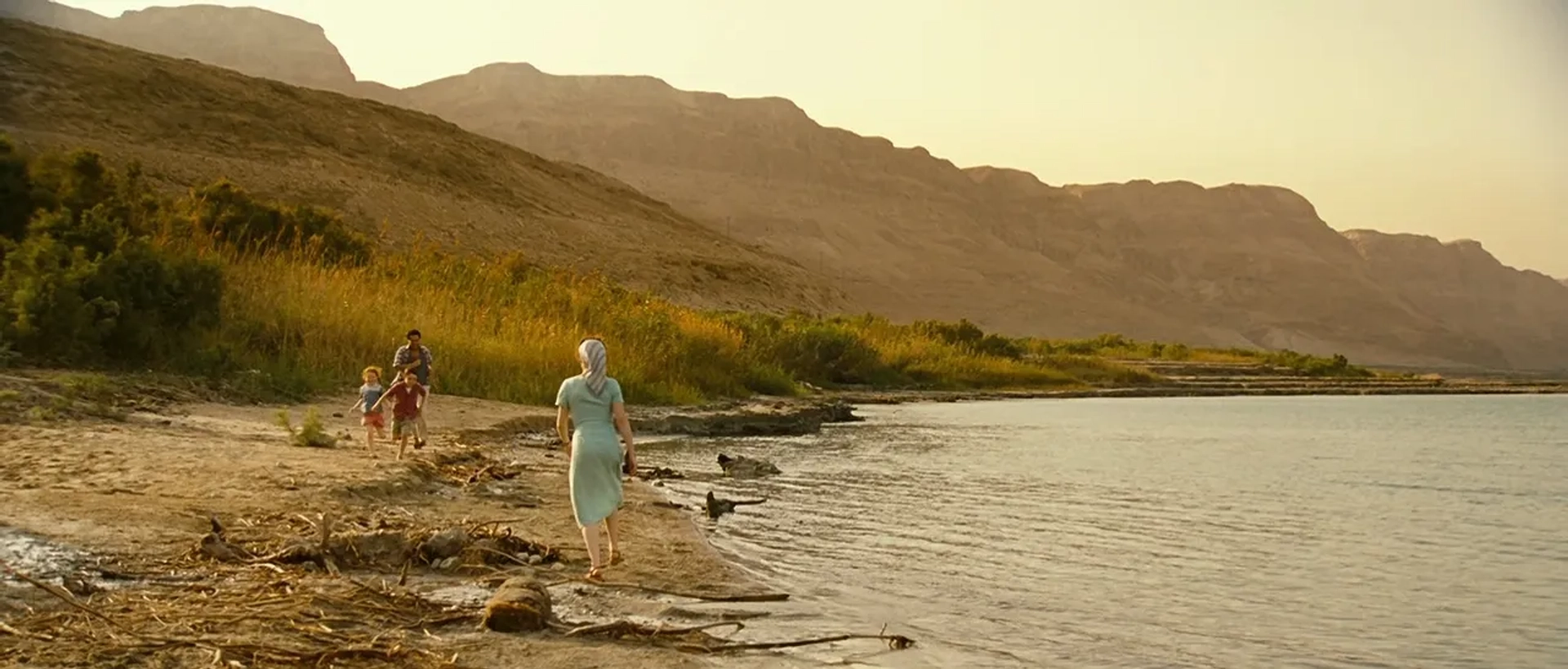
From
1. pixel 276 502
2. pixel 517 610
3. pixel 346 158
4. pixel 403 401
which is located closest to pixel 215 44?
pixel 346 158

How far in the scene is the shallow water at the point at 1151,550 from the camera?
8.26 metres

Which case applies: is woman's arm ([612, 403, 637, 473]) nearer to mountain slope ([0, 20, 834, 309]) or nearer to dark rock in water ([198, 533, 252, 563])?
dark rock in water ([198, 533, 252, 563])

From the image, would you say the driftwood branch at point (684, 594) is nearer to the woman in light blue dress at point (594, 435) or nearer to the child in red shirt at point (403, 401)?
the woman in light blue dress at point (594, 435)

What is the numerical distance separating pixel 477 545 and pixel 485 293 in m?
17.0

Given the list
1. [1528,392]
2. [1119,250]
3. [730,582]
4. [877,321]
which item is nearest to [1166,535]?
[730,582]

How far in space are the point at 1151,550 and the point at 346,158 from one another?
63.8 meters

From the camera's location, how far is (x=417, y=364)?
14.2 meters

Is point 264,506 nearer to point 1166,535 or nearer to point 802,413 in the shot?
point 1166,535

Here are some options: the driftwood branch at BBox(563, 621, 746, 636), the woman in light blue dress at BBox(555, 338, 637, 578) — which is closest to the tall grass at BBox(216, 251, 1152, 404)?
the woman in light blue dress at BBox(555, 338, 637, 578)

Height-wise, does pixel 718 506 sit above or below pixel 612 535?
below

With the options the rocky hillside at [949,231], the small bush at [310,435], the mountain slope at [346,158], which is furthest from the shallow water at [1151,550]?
the rocky hillside at [949,231]

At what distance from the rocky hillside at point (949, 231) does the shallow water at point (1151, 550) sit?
86259 millimetres

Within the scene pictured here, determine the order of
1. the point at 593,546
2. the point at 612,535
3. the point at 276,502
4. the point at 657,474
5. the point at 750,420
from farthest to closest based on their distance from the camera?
1. the point at 750,420
2. the point at 657,474
3. the point at 276,502
4. the point at 612,535
5. the point at 593,546

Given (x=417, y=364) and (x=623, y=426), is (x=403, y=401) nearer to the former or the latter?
(x=417, y=364)
